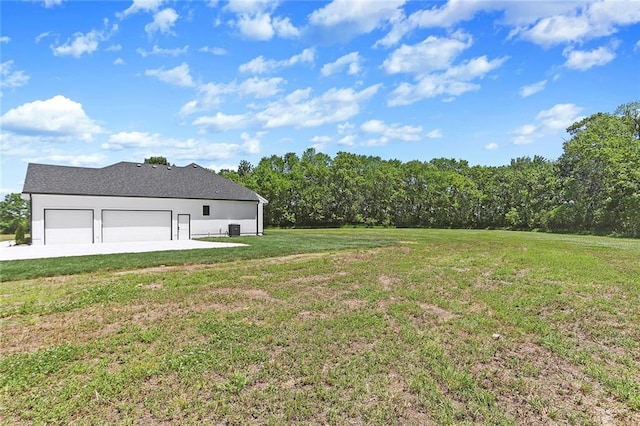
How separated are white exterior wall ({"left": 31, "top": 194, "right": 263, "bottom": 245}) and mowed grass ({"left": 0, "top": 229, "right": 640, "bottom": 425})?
447 inches

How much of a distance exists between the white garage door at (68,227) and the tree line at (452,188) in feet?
67.5

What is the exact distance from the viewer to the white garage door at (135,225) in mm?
17969

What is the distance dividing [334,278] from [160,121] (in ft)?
48.3

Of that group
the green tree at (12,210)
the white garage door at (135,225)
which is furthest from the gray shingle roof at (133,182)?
the green tree at (12,210)

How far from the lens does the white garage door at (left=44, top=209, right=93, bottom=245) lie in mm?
16297

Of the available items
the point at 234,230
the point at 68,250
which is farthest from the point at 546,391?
the point at 234,230

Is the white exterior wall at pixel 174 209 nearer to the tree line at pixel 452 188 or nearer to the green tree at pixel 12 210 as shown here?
the green tree at pixel 12 210

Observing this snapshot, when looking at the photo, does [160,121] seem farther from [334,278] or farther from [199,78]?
[334,278]

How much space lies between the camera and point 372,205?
138ft

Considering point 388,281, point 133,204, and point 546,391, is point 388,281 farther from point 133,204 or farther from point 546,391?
point 133,204

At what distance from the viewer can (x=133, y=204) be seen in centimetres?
1883

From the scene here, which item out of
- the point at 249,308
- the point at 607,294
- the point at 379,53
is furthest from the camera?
the point at 379,53

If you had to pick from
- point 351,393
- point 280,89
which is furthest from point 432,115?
point 351,393

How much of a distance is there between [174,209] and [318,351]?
18.7 m
